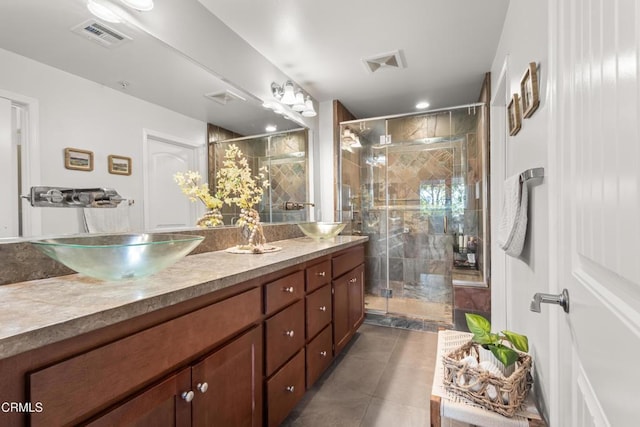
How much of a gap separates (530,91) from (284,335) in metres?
1.55

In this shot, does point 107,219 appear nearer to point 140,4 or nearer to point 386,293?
point 140,4

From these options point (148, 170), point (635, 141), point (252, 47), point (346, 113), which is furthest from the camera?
point (346, 113)

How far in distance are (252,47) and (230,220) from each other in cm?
134

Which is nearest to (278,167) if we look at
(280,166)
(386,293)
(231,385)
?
(280,166)

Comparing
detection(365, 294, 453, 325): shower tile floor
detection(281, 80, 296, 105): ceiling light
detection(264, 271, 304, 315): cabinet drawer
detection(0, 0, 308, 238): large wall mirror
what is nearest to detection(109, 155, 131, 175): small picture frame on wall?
detection(0, 0, 308, 238): large wall mirror

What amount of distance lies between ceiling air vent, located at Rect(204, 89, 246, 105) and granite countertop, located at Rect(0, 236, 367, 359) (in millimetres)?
1127

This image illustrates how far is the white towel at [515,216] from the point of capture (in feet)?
4.05

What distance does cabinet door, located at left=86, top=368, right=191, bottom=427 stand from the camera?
0.70 meters

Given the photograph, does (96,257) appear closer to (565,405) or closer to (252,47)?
(565,405)

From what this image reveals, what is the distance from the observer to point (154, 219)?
147 centimetres

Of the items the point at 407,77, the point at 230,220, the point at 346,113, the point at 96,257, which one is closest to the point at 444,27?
the point at 407,77

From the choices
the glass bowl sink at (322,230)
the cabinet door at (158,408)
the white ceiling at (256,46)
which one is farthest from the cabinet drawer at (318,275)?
the white ceiling at (256,46)

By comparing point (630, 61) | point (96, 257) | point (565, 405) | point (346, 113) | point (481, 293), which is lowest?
point (481, 293)

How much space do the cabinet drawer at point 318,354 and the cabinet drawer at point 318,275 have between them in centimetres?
32
